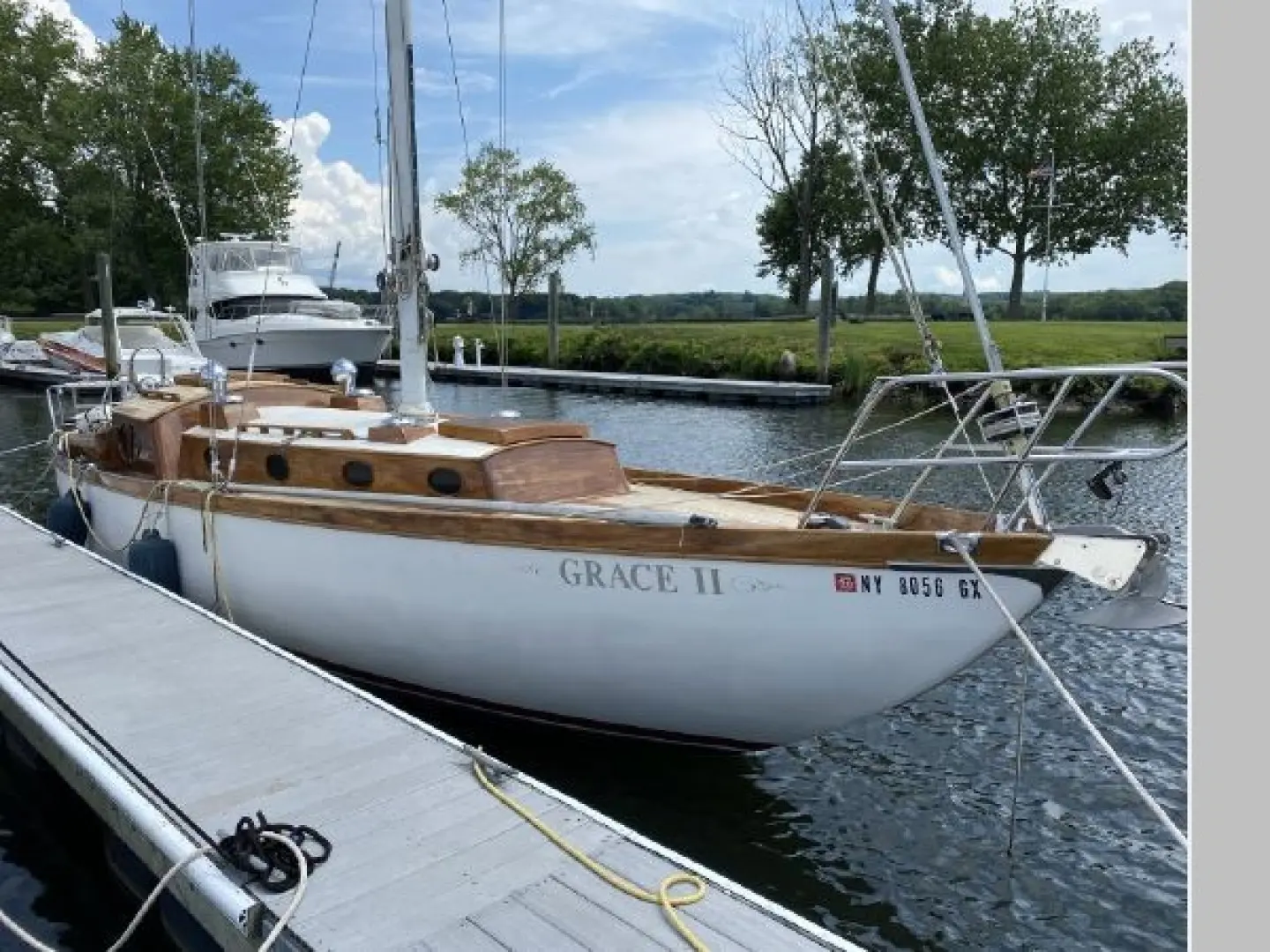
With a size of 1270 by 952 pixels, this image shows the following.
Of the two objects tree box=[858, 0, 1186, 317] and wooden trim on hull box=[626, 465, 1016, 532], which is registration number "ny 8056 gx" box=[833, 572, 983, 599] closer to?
wooden trim on hull box=[626, 465, 1016, 532]

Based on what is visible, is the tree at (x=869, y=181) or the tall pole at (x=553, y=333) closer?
the tall pole at (x=553, y=333)

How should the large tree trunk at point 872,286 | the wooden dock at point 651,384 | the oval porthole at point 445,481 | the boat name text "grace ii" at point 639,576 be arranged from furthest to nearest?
the large tree trunk at point 872,286
the wooden dock at point 651,384
the oval porthole at point 445,481
the boat name text "grace ii" at point 639,576

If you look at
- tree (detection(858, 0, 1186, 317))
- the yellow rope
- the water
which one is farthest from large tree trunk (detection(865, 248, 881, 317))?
the yellow rope

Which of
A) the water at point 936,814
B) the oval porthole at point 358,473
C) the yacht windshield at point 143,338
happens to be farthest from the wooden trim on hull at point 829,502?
the yacht windshield at point 143,338

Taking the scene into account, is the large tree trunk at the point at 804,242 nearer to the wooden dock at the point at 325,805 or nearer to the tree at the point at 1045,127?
the tree at the point at 1045,127

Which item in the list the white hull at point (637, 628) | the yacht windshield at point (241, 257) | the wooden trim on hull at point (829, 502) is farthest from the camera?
the yacht windshield at point (241, 257)

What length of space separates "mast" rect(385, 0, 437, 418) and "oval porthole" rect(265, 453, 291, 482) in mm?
1173

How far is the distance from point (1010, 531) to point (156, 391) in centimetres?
976

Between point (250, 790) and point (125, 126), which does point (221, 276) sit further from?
point (250, 790)

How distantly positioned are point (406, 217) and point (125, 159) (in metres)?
48.0

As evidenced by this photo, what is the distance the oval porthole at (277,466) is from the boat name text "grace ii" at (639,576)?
3330 millimetres

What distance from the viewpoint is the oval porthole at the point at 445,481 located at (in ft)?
26.0

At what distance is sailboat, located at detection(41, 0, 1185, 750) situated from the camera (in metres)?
6.13

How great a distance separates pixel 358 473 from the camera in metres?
8.51
